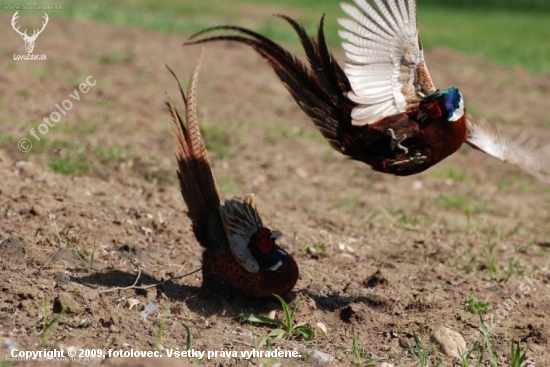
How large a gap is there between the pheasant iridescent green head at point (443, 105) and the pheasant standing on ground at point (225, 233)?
104 centimetres

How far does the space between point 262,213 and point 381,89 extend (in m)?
1.67

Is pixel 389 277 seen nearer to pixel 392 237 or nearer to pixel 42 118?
pixel 392 237

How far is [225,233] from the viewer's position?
4.39 metres

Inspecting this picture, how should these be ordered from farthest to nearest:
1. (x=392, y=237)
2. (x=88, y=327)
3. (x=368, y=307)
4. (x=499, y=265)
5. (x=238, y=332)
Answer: (x=392, y=237) → (x=499, y=265) → (x=368, y=307) → (x=238, y=332) → (x=88, y=327)

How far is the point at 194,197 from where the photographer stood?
449cm

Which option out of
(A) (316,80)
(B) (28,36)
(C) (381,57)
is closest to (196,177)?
(A) (316,80)

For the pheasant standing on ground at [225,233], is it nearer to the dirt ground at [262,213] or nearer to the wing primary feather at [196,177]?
the wing primary feather at [196,177]

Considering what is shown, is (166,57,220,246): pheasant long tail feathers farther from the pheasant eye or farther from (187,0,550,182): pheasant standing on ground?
the pheasant eye

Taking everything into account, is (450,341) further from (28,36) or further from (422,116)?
(28,36)

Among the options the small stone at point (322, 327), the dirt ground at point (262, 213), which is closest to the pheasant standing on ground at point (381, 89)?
the dirt ground at point (262, 213)

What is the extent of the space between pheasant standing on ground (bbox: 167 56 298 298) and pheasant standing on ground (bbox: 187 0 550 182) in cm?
56

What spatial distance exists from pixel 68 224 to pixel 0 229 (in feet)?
1.28

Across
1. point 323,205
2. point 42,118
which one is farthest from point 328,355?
point 42,118

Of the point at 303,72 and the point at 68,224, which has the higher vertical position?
the point at 303,72
